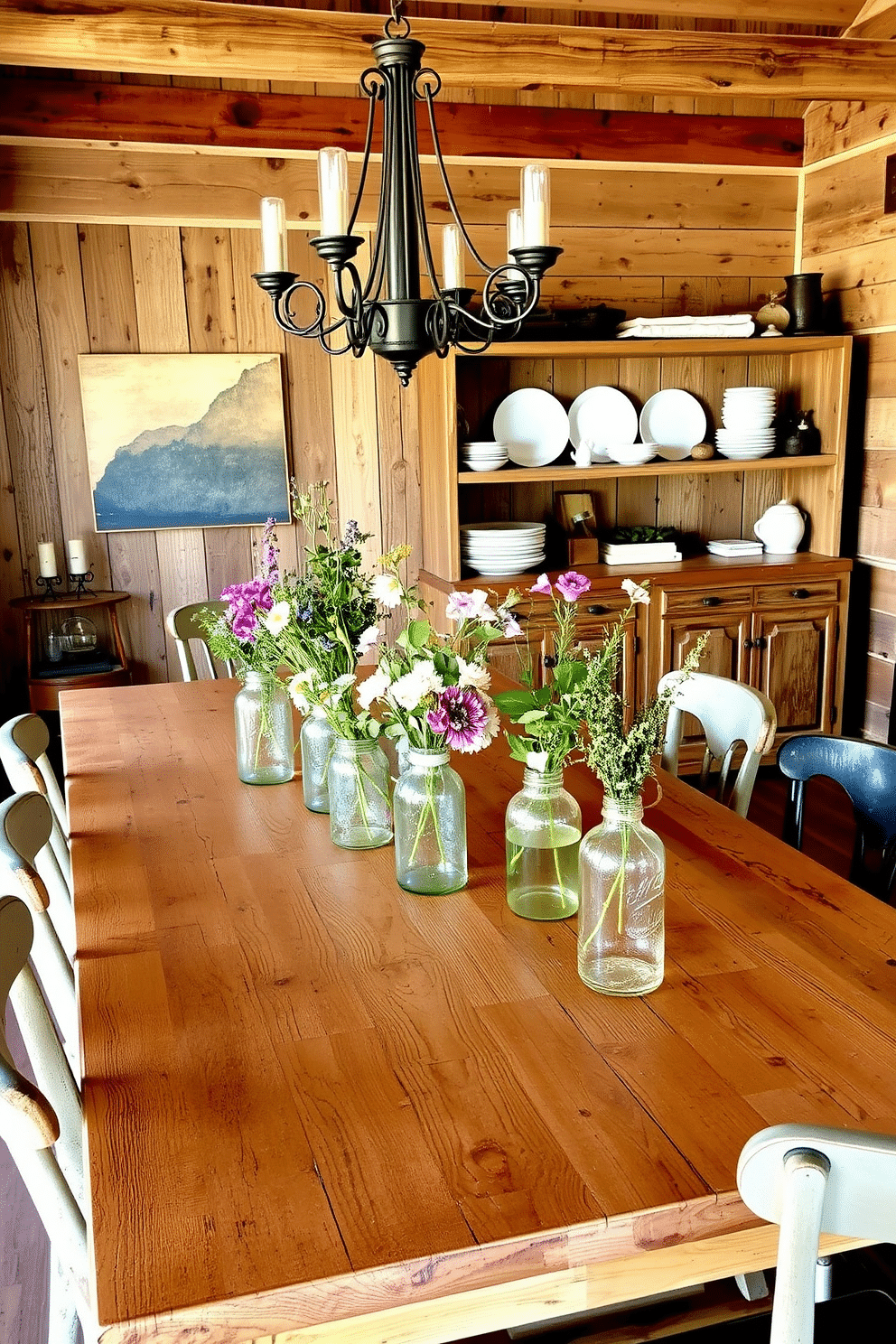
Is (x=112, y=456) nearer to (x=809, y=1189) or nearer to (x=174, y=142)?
(x=174, y=142)

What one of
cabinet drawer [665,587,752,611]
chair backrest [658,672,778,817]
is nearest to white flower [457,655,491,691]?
chair backrest [658,672,778,817]

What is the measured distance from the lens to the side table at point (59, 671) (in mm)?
4156

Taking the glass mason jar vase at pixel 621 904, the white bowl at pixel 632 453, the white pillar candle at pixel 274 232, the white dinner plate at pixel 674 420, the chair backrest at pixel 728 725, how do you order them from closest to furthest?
the glass mason jar vase at pixel 621 904 → the white pillar candle at pixel 274 232 → the chair backrest at pixel 728 725 → the white bowl at pixel 632 453 → the white dinner plate at pixel 674 420

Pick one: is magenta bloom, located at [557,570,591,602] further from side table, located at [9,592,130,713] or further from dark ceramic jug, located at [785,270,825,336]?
dark ceramic jug, located at [785,270,825,336]

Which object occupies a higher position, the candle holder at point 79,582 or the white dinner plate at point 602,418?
the white dinner plate at point 602,418

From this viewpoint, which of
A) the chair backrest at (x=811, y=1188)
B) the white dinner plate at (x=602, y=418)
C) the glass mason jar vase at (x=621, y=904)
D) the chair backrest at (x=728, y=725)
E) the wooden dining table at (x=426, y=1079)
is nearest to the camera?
the chair backrest at (x=811, y=1188)

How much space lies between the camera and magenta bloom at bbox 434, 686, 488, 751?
5.10 feet

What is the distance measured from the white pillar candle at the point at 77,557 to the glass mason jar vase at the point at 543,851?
10.1 ft

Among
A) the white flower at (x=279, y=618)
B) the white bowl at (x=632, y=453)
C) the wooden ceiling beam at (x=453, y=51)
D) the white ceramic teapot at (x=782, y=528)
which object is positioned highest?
the wooden ceiling beam at (x=453, y=51)

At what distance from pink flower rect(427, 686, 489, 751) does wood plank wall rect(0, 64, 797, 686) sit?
3218 millimetres

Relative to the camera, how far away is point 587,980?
1416mm

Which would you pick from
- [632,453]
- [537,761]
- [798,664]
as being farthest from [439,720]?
[798,664]

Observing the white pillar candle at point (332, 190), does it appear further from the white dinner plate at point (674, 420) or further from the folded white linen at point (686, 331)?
the white dinner plate at point (674, 420)

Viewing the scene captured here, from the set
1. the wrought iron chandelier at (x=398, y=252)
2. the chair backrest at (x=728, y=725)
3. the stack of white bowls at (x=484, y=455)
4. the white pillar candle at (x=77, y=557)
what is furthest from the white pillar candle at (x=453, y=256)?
the white pillar candle at (x=77, y=557)
